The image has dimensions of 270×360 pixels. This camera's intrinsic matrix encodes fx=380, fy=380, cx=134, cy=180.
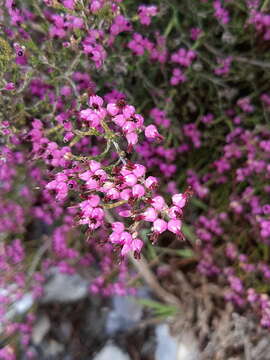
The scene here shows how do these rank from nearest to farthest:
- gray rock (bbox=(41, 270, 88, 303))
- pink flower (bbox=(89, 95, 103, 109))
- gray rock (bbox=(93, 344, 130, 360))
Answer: pink flower (bbox=(89, 95, 103, 109)), gray rock (bbox=(93, 344, 130, 360)), gray rock (bbox=(41, 270, 88, 303))

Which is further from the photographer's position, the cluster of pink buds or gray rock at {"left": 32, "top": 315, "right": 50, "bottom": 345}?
gray rock at {"left": 32, "top": 315, "right": 50, "bottom": 345}

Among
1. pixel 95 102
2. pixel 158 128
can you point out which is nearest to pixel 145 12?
pixel 158 128

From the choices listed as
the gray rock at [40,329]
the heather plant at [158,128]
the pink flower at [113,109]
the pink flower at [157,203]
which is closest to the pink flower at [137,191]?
the pink flower at [157,203]

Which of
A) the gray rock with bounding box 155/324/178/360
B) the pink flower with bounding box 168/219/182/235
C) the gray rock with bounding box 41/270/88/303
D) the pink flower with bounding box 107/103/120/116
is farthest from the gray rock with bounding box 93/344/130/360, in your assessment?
the pink flower with bounding box 107/103/120/116

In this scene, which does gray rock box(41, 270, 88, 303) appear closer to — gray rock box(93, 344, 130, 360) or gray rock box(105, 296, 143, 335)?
gray rock box(105, 296, 143, 335)

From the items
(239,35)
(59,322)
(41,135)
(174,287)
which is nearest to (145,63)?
(239,35)

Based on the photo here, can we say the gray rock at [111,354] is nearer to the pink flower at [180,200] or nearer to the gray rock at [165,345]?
the gray rock at [165,345]

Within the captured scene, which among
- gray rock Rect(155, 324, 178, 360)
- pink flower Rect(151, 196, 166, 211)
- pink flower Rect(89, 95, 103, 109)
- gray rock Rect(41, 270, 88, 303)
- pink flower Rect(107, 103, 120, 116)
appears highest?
pink flower Rect(89, 95, 103, 109)
